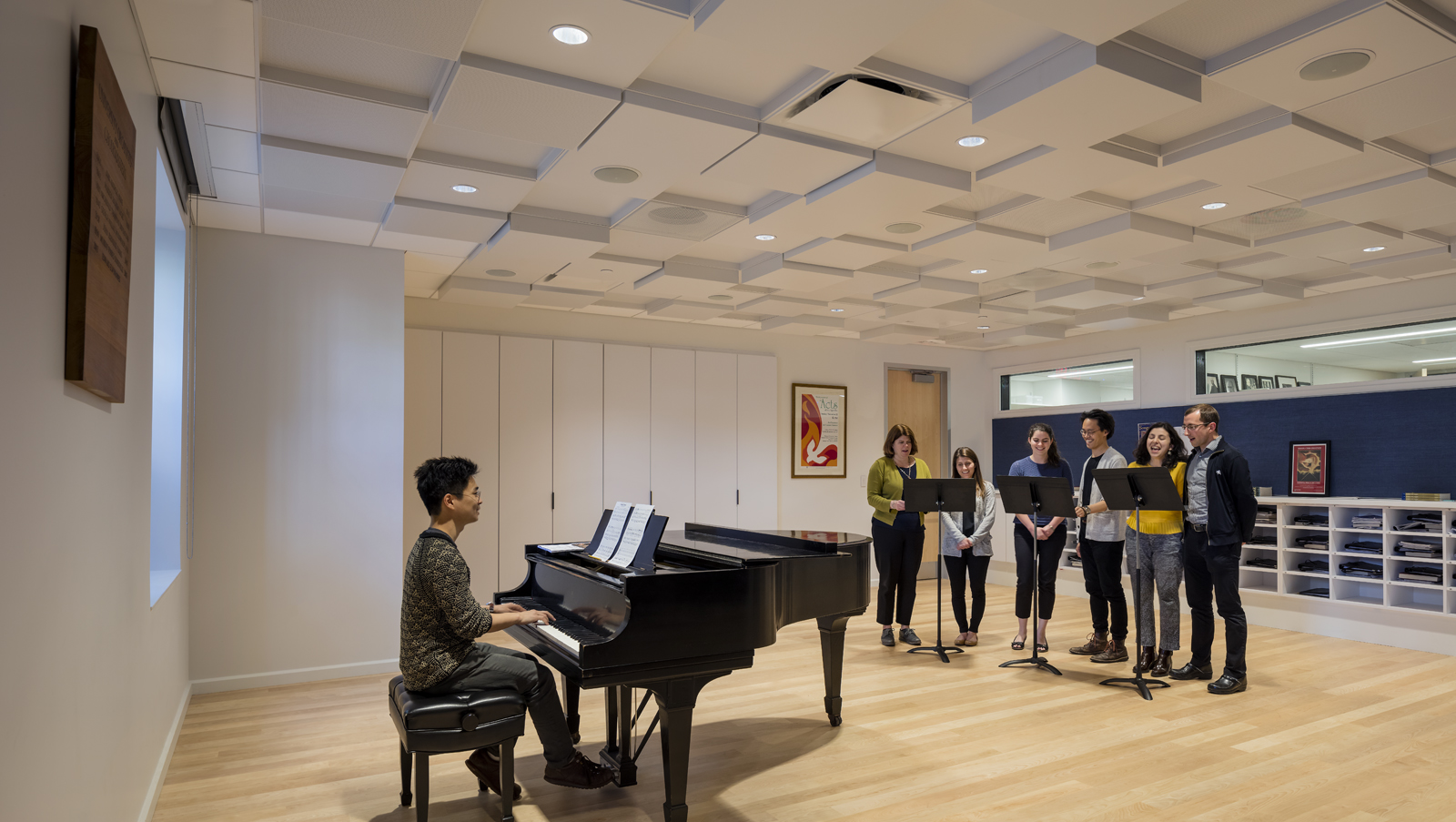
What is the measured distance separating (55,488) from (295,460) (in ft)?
11.5

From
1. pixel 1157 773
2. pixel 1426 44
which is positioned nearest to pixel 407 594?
pixel 1157 773

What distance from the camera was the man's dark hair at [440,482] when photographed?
300cm

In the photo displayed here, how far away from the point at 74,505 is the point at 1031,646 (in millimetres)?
5713

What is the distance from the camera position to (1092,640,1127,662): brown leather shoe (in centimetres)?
550

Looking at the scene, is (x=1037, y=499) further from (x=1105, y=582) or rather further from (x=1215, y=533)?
(x=1215, y=533)

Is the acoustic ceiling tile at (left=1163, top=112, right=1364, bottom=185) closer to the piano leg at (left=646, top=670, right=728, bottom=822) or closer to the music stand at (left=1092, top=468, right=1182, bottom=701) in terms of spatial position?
the music stand at (left=1092, top=468, right=1182, bottom=701)

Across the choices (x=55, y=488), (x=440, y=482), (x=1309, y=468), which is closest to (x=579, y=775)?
(x=440, y=482)

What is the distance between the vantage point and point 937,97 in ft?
10.7

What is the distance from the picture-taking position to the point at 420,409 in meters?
6.72

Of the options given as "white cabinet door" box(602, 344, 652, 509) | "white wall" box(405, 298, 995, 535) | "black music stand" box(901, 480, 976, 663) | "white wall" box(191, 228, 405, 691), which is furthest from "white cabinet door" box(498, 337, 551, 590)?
"black music stand" box(901, 480, 976, 663)

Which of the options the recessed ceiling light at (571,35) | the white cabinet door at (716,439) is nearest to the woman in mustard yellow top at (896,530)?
the white cabinet door at (716,439)

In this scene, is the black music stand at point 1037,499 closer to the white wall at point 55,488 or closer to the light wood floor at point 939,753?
the light wood floor at point 939,753

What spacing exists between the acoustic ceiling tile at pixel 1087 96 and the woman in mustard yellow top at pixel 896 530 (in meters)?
2.88

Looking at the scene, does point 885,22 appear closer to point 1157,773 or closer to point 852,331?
point 1157,773
